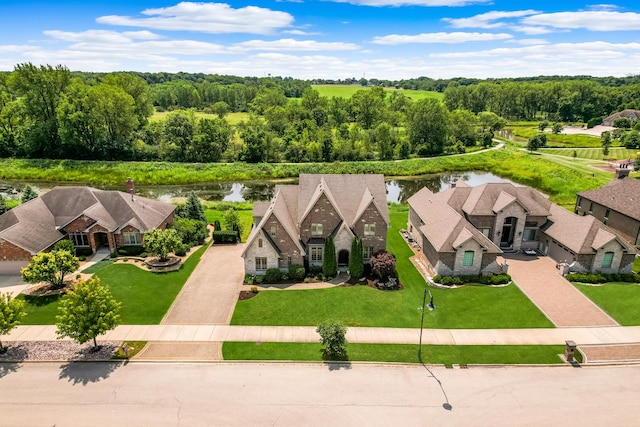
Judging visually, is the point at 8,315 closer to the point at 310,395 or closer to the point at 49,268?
the point at 49,268

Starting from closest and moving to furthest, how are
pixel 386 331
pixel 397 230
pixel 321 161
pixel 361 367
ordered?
pixel 361 367 → pixel 386 331 → pixel 397 230 → pixel 321 161

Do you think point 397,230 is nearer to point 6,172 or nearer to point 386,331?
point 386,331

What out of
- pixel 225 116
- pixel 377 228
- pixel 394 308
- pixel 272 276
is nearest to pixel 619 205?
pixel 377 228

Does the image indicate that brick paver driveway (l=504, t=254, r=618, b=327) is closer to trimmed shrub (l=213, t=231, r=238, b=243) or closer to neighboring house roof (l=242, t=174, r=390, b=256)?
neighboring house roof (l=242, t=174, r=390, b=256)

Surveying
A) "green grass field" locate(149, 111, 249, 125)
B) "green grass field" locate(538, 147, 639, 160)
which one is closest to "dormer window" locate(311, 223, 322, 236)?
"green grass field" locate(538, 147, 639, 160)

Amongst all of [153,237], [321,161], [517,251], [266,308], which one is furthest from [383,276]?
[321,161]
